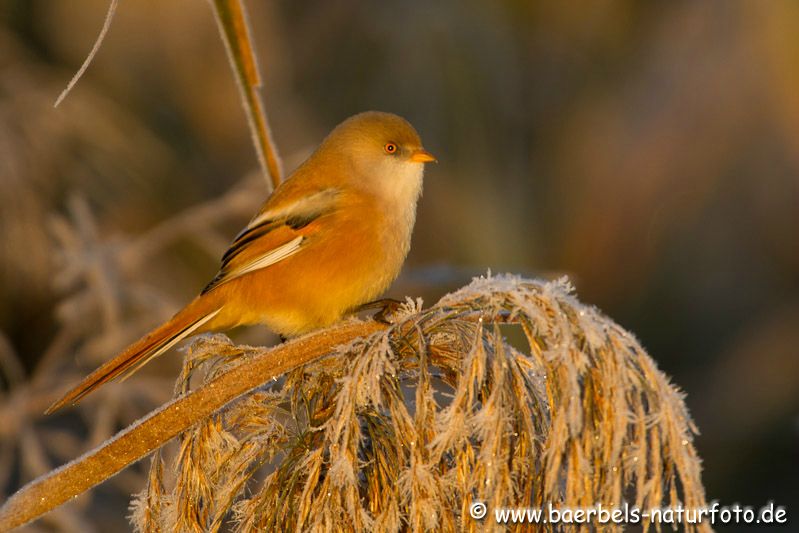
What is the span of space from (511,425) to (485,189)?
7166mm

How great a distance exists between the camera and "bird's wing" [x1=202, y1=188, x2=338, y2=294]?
4211 mm

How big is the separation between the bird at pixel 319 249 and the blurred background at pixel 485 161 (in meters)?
0.96

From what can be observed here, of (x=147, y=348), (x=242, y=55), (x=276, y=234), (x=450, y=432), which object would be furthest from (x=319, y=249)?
(x=450, y=432)

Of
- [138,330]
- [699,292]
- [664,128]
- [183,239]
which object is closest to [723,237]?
[699,292]

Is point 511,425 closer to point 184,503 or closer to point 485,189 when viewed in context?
point 184,503

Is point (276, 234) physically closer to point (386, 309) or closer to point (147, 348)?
point (147, 348)

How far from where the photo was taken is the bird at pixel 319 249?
409 centimetres

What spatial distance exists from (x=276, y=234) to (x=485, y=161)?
18.3ft

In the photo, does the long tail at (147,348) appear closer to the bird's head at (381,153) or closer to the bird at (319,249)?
the bird at (319,249)

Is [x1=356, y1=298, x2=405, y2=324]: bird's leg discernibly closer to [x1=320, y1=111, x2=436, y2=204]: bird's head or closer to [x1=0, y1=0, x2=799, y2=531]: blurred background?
[x1=320, y1=111, x2=436, y2=204]: bird's head

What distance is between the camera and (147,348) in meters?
3.52

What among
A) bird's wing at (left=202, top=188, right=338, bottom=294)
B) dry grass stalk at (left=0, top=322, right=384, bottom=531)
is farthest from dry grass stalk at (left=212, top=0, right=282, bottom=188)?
bird's wing at (left=202, top=188, right=338, bottom=294)

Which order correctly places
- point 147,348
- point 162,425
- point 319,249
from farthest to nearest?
point 319,249 → point 147,348 → point 162,425

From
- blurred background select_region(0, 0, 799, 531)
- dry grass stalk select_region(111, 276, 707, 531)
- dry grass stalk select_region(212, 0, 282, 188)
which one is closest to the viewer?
dry grass stalk select_region(111, 276, 707, 531)
